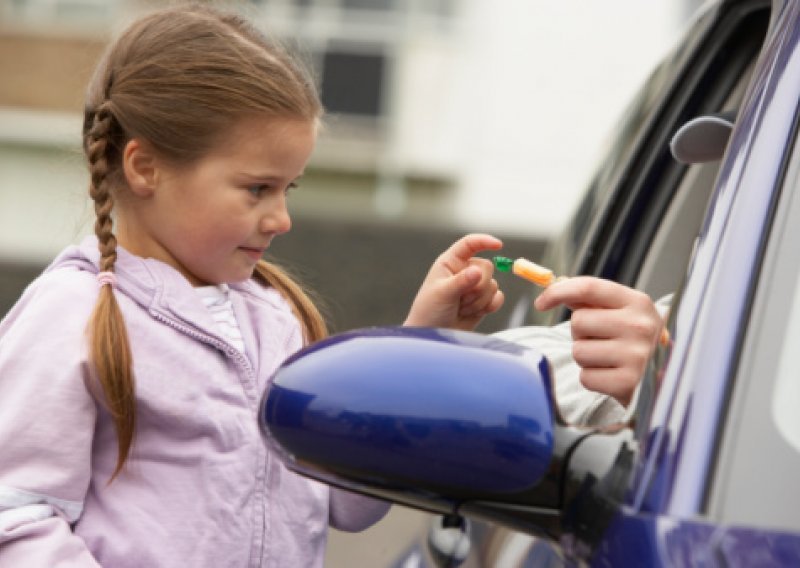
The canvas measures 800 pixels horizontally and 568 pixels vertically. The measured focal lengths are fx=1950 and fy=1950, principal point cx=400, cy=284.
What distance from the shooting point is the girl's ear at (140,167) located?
103 inches

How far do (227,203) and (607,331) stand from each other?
53cm

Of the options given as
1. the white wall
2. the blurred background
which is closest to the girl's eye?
the blurred background

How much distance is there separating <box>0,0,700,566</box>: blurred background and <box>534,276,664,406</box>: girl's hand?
1387 cm

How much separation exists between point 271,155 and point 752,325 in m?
0.86

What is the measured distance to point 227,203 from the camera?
2.54 meters

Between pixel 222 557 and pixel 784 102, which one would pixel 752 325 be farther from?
pixel 222 557

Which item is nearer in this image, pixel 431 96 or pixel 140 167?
pixel 140 167

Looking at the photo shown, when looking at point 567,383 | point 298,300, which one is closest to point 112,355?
point 298,300

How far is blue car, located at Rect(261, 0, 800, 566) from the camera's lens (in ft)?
5.92

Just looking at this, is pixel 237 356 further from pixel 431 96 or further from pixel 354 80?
pixel 354 80

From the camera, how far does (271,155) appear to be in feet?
8.46

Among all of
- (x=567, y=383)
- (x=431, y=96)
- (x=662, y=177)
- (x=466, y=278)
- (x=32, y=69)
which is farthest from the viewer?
(x=32, y=69)

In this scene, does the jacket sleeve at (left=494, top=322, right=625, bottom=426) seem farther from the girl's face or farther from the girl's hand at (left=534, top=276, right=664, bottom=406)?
the girl's face

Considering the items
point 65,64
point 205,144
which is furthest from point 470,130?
point 205,144
